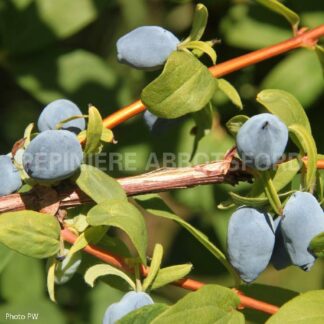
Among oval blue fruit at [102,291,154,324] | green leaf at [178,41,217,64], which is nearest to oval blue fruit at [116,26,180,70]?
green leaf at [178,41,217,64]

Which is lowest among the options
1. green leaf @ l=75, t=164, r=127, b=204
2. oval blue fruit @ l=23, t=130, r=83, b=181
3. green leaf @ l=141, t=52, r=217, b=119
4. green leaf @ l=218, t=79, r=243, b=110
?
green leaf @ l=75, t=164, r=127, b=204

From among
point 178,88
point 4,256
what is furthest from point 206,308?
point 4,256

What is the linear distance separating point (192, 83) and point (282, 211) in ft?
0.65

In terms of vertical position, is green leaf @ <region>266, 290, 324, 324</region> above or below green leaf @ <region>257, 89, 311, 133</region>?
below

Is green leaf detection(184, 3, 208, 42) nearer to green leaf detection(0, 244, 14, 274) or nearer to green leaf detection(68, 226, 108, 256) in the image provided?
green leaf detection(68, 226, 108, 256)

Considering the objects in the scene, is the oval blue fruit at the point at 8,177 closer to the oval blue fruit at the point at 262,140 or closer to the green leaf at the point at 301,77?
the oval blue fruit at the point at 262,140

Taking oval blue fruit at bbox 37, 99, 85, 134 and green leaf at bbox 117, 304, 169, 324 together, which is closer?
green leaf at bbox 117, 304, 169, 324

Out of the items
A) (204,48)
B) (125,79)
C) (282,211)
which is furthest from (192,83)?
(125,79)

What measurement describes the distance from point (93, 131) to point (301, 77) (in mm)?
636

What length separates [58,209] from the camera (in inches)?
43.6

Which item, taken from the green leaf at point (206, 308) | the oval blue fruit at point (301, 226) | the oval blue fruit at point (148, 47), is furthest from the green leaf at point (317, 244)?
the oval blue fruit at point (148, 47)

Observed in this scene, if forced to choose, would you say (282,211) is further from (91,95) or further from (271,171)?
(91,95)

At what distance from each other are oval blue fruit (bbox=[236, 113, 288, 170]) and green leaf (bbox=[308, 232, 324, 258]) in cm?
10

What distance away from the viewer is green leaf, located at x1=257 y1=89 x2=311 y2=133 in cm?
109
